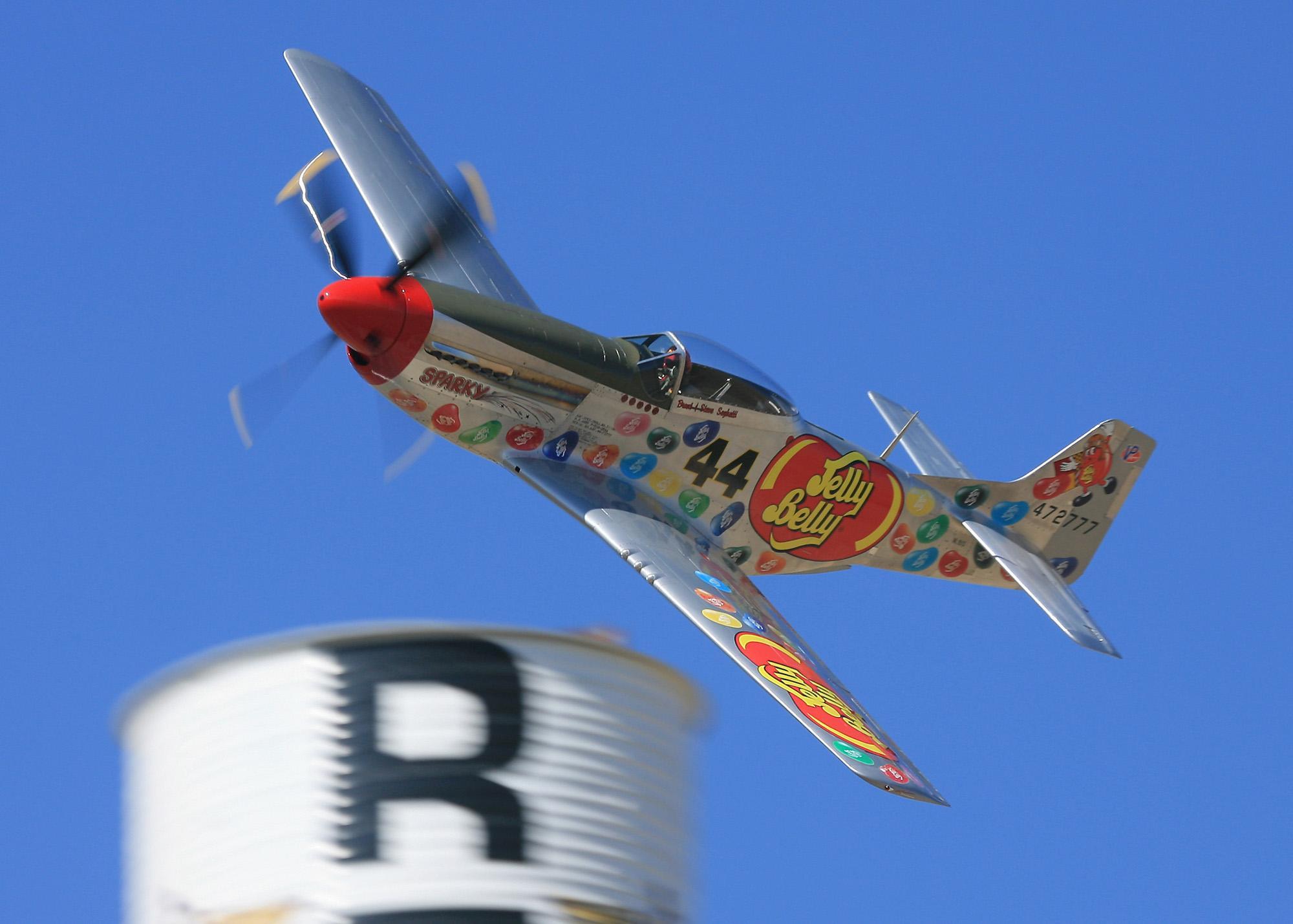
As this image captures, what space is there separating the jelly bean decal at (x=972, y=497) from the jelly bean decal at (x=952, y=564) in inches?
22.5

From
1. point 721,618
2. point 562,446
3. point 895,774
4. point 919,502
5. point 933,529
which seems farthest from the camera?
point 933,529

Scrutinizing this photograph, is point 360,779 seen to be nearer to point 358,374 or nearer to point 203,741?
point 203,741

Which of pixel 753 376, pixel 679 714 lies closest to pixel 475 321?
pixel 753 376

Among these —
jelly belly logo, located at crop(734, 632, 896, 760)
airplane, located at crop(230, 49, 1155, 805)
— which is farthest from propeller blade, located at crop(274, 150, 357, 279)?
jelly belly logo, located at crop(734, 632, 896, 760)

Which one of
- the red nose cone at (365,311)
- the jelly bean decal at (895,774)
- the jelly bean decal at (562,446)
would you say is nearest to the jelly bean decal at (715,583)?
the jelly bean decal at (562,446)

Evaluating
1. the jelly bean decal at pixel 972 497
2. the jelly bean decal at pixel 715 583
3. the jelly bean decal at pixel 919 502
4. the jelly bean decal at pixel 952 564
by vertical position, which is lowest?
the jelly bean decal at pixel 715 583

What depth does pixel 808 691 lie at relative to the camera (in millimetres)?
14953

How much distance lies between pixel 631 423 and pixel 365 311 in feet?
9.35

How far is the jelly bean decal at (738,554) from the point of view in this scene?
706 inches

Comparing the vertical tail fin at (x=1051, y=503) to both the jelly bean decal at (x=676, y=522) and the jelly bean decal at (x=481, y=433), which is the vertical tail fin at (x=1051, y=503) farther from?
the jelly bean decal at (x=481, y=433)

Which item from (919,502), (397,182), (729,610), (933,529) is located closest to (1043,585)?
(933,529)

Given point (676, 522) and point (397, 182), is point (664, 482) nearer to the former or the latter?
point (676, 522)

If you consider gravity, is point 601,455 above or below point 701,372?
below

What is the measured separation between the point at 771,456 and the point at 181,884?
11.5 metres
